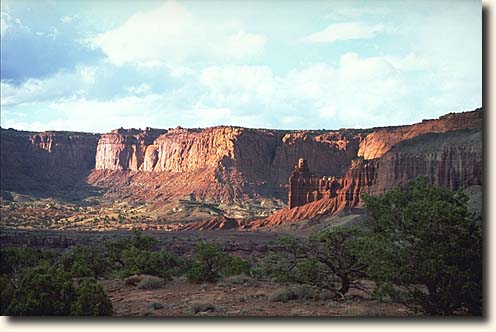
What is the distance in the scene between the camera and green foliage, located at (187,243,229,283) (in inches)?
615

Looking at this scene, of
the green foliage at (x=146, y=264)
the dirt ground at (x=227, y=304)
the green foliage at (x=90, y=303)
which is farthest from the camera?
the green foliage at (x=146, y=264)

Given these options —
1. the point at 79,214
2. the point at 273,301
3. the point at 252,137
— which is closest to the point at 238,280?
the point at 273,301

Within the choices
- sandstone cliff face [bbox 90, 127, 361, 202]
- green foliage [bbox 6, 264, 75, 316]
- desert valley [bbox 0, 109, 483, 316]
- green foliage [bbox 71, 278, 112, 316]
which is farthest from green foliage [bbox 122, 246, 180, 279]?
sandstone cliff face [bbox 90, 127, 361, 202]

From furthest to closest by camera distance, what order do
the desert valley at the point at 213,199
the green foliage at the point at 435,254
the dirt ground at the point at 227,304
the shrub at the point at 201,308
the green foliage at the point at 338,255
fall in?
the desert valley at the point at 213,199 → the green foliage at the point at 338,255 → the shrub at the point at 201,308 → the dirt ground at the point at 227,304 → the green foliage at the point at 435,254

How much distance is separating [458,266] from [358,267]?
10.8 feet

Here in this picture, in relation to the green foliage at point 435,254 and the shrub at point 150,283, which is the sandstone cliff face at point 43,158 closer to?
the shrub at point 150,283

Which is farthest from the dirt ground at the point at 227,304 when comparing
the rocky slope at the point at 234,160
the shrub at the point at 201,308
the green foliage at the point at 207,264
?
the rocky slope at the point at 234,160

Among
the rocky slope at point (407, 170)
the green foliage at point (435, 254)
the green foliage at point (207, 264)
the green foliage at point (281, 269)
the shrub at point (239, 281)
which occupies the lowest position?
the shrub at point (239, 281)

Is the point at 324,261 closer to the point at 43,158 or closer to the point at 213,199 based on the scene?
the point at 213,199

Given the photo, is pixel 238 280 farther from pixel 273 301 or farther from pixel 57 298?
pixel 57 298

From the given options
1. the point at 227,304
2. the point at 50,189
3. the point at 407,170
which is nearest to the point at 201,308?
the point at 227,304

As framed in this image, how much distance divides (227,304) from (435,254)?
4.64m

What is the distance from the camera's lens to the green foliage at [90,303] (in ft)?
29.5

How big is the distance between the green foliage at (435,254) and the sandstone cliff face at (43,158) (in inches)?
3561
